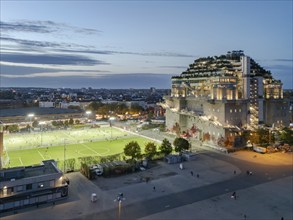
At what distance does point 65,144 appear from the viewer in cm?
6638

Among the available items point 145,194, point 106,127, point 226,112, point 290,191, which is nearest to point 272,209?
point 290,191

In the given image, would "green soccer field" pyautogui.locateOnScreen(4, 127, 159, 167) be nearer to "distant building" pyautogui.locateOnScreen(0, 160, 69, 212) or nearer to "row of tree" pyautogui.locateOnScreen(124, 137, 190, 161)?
"row of tree" pyautogui.locateOnScreen(124, 137, 190, 161)

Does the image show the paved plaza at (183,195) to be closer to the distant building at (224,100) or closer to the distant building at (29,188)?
the distant building at (29,188)

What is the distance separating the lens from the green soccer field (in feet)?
183

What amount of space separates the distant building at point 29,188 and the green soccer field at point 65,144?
58.4 ft

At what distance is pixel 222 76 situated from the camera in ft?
226

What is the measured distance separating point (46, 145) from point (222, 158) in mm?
39155

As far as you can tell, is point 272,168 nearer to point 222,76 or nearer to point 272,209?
point 272,209

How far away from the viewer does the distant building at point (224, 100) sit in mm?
64875

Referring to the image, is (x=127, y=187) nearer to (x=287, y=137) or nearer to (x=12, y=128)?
(x=287, y=137)

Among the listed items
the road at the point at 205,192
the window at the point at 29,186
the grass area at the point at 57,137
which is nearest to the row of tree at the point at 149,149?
the road at the point at 205,192

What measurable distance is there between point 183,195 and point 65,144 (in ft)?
128

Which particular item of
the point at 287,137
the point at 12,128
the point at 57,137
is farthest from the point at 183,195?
the point at 12,128

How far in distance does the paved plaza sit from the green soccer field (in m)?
15.2
